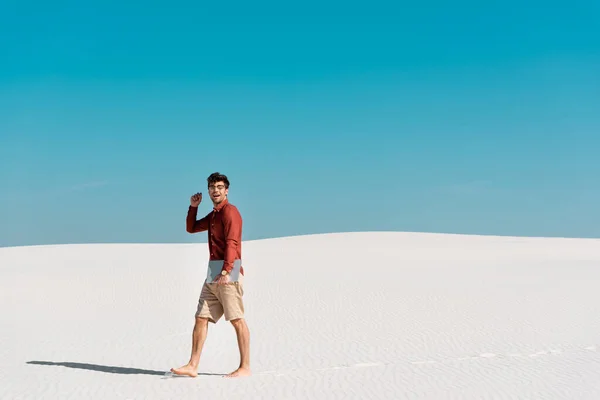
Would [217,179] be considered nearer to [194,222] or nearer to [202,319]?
[194,222]

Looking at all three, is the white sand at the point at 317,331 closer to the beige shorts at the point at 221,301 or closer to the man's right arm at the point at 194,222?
the beige shorts at the point at 221,301

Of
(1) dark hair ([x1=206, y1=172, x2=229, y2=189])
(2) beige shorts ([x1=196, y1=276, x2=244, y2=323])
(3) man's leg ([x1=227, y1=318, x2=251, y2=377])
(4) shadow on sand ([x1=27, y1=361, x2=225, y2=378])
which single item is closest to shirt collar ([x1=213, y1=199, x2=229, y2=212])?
(1) dark hair ([x1=206, y1=172, x2=229, y2=189])

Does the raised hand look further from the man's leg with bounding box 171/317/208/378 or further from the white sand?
the white sand

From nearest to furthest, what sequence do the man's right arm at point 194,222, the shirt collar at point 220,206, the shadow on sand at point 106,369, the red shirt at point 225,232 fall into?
1. the red shirt at point 225,232
2. the shirt collar at point 220,206
3. the man's right arm at point 194,222
4. the shadow on sand at point 106,369

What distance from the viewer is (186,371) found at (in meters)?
6.45

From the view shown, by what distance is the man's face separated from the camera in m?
6.43

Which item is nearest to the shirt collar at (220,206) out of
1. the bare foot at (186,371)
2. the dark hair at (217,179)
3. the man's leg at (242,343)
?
the dark hair at (217,179)

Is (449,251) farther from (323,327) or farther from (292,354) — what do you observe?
(292,354)

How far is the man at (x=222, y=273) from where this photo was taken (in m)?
6.32

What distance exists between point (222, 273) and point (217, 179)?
2.93 ft

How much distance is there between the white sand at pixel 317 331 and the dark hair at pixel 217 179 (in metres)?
1.88

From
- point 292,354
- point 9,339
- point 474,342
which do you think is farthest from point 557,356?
point 9,339

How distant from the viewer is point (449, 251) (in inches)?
1078

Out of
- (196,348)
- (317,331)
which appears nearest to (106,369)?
(196,348)
